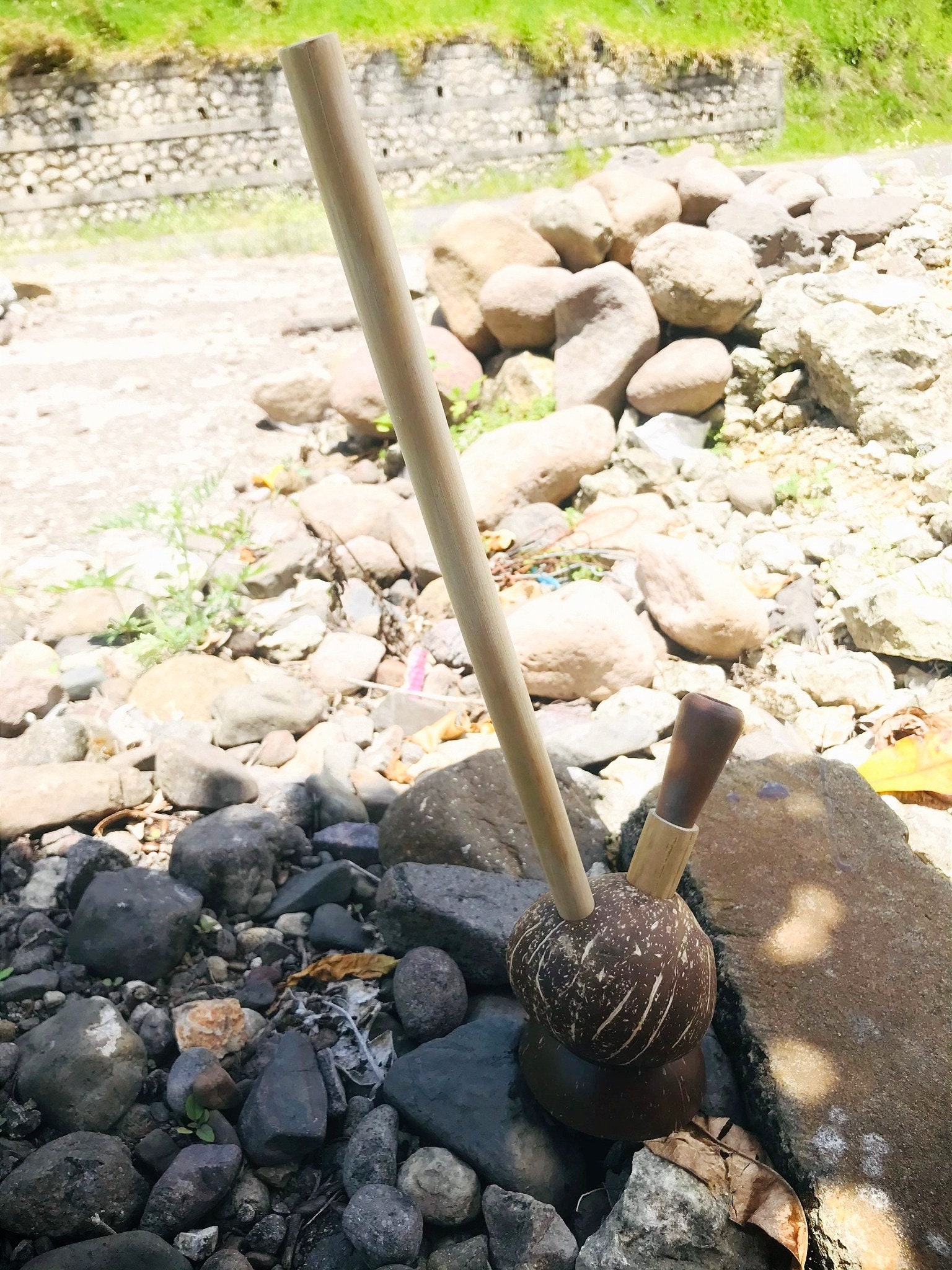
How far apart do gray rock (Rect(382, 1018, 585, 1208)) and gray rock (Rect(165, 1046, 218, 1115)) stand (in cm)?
34

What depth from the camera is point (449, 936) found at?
185 cm

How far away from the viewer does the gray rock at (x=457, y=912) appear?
6.00 ft

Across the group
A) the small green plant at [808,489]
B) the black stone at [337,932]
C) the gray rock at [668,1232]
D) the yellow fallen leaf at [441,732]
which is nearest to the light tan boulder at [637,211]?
the small green plant at [808,489]

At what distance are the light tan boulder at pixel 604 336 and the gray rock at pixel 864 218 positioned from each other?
113 centimetres

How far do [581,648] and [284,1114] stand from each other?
5.30 ft

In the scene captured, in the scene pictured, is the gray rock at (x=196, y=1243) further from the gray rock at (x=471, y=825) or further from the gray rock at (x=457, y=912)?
the gray rock at (x=471, y=825)

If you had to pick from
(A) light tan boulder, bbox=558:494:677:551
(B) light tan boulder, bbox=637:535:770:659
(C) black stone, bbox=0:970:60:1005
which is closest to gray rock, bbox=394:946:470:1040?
(C) black stone, bbox=0:970:60:1005

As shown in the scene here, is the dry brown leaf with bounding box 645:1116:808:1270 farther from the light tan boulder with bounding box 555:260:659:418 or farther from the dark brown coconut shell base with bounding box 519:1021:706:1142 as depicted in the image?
the light tan boulder with bounding box 555:260:659:418

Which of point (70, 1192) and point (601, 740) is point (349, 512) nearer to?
point (601, 740)

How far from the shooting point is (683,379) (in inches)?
165

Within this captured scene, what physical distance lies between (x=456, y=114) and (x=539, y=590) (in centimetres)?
745

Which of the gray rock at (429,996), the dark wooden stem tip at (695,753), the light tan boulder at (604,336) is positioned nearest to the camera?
the dark wooden stem tip at (695,753)

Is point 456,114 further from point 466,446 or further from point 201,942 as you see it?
point 201,942

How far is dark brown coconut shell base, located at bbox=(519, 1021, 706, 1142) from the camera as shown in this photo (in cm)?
136
